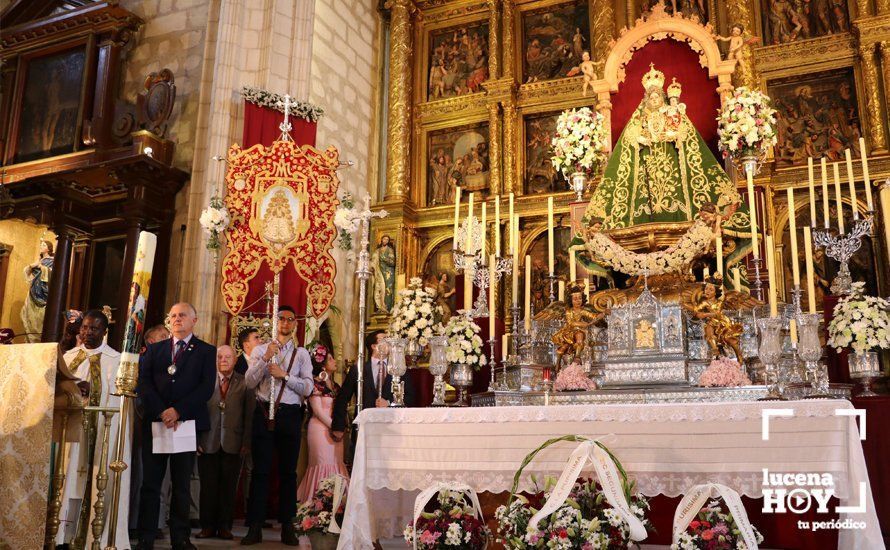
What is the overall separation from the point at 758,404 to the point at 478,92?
8.84m

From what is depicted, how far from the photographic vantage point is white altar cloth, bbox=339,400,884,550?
340cm

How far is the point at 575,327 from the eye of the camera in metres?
6.25

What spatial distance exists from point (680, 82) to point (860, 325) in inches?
181

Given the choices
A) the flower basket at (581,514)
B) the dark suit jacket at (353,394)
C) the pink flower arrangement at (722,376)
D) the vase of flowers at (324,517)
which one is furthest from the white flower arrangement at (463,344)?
the flower basket at (581,514)

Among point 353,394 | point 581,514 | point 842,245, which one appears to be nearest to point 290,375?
point 353,394

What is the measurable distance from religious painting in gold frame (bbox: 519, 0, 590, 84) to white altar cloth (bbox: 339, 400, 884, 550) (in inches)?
327

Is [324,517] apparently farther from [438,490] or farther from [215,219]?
[215,219]

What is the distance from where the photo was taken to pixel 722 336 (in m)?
5.77

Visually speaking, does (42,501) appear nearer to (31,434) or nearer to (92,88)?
(31,434)

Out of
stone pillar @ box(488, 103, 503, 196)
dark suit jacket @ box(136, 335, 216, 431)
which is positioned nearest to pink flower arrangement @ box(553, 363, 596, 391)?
dark suit jacket @ box(136, 335, 216, 431)

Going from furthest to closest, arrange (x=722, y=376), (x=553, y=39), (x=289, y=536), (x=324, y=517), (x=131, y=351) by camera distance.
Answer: (x=553, y=39)
(x=722, y=376)
(x=289, y=536)
(x=324, y=517)
(x=131, y=351)

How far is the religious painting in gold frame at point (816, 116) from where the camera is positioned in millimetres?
9703

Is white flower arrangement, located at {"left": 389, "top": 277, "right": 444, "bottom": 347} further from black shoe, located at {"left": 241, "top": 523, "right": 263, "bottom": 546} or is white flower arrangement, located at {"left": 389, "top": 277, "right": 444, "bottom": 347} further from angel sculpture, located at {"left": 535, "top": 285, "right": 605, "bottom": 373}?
black shoe, located at {"left": 241, "top": 523, "right": 263, "bottom": 546}

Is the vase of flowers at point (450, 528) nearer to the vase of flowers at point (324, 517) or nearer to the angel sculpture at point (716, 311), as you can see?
the vase of flowers at point (324, 517)
